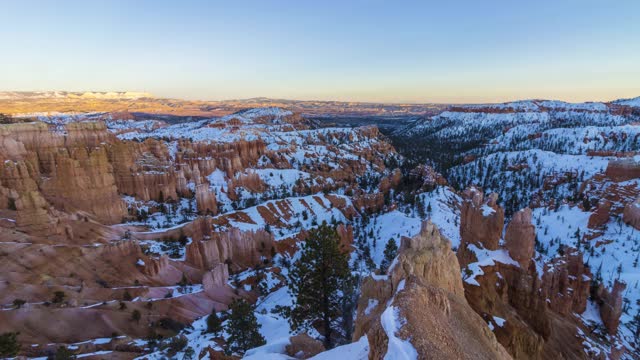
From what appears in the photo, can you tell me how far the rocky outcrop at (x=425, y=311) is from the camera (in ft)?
17.6

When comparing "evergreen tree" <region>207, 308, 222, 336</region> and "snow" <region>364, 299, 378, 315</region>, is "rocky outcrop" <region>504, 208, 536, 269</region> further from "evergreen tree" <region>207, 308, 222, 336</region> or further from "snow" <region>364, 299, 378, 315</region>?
"evergreen tree" <region>207, 308, 222, 336</region>

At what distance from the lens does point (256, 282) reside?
100 feet

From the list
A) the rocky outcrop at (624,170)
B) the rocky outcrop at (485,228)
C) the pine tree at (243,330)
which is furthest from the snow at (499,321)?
the rocky outcrop at (624,170)

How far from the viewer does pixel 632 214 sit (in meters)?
53.2

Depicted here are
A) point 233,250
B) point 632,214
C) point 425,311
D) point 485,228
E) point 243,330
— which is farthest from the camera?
point 632,214

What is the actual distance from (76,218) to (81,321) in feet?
47.0

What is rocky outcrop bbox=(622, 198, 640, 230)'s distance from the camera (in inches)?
2052

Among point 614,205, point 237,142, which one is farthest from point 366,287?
point 237,142

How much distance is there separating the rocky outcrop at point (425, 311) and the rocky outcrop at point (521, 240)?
12.2 meters

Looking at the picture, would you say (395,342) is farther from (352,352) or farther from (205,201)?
(205,201)

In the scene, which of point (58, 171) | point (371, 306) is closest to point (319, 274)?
point (371, 306)

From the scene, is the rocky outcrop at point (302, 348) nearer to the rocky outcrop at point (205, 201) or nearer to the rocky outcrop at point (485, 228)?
the rocky outcrop at point (485, 228)

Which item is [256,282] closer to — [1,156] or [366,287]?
[366,287]

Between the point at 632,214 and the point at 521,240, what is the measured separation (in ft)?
162
